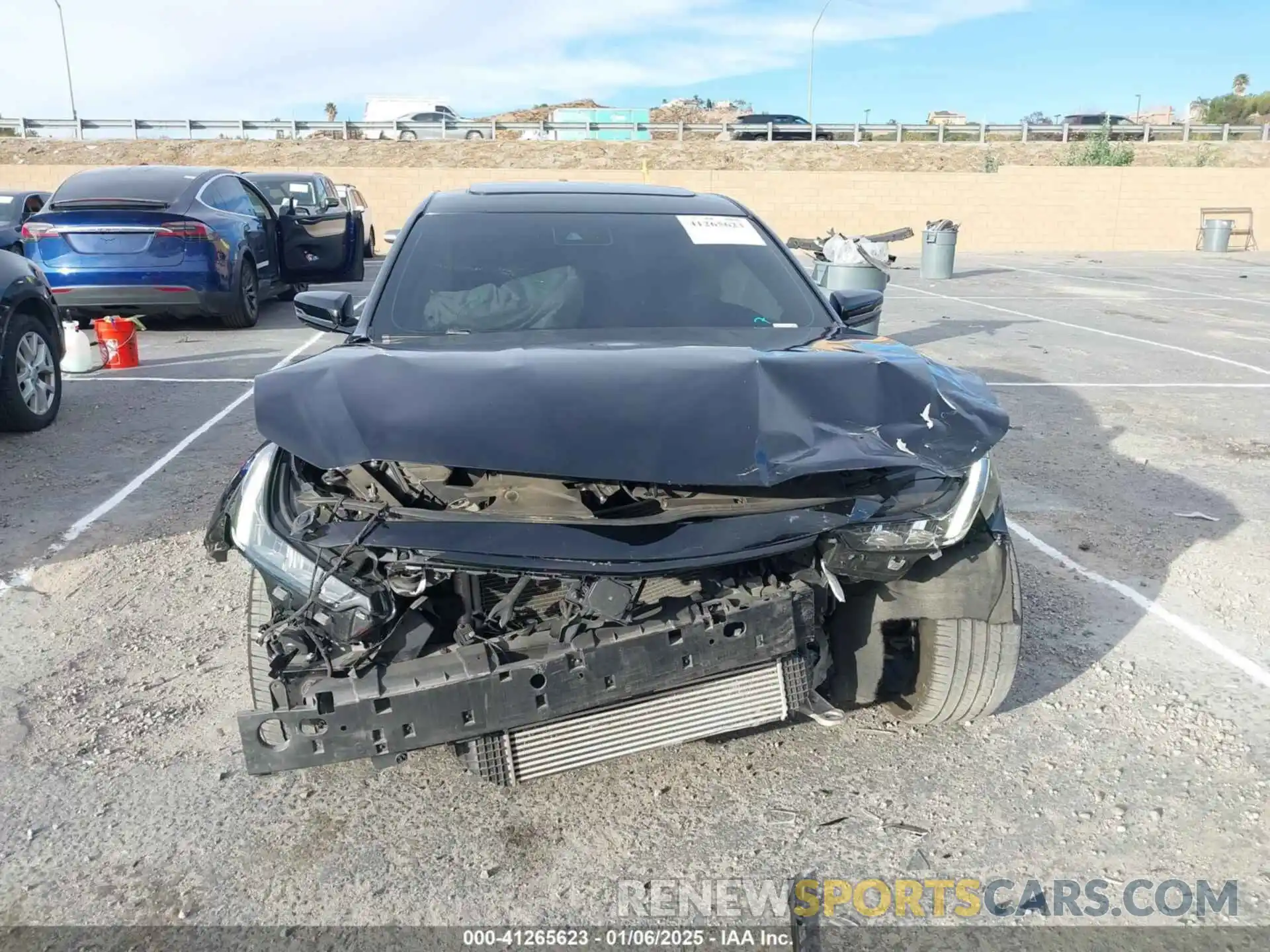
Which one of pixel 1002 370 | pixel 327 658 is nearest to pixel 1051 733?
pixel 327 658

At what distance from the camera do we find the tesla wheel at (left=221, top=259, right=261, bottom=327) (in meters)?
10.5

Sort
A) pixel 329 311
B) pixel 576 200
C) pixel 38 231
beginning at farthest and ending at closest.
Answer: pixel 38 231
pixel 576 200
pixel 329 311

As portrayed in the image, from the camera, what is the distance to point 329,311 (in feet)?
12.5

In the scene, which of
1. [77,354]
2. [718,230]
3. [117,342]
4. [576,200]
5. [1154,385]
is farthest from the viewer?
[1154,385]

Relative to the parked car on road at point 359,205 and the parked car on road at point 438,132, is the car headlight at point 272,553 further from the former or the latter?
the parked car on road at point 438,132

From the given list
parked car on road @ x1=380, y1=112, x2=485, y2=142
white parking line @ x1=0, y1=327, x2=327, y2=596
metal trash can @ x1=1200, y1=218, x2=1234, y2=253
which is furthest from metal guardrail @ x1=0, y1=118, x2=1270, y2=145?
white parking line @ x1=0, y1=327, x2=327, y2=596

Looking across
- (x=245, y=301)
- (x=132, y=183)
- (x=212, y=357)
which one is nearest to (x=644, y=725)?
(x=212, y=357)

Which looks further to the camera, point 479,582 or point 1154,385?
point 1154,385

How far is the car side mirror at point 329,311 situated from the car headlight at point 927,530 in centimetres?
215

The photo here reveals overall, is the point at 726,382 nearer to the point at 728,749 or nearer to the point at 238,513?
the point at 728,749

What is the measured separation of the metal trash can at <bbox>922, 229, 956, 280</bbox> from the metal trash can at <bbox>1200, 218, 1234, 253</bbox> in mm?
12797

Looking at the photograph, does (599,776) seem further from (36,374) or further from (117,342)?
(117,342)

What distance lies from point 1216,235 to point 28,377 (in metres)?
29.7

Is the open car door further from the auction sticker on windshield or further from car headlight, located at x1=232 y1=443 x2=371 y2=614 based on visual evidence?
car headlight, located at x1=232 y1=443 x2=371 y2=614
